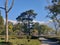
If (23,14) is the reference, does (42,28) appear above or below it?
below

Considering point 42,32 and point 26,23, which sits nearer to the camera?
point 26,23

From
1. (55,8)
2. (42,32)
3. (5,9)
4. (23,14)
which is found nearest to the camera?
(5,9)

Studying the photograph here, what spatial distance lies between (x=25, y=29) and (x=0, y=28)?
29048mm

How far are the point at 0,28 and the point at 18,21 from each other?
3782 cm

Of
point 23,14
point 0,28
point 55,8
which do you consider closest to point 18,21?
point 23,14

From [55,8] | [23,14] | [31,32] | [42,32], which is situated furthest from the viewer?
[42,32]

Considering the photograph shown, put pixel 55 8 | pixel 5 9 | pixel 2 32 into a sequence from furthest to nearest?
1. pixel 2 32
2. pixel 55 8
3. pixel 5 9

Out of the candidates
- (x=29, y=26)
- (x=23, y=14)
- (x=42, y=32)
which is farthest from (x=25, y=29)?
(x=42, y=32)

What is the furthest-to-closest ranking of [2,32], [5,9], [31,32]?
[31,32]
[2,32]
[5,9]

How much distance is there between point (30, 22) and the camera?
90188 mm

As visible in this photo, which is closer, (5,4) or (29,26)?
(5,4)

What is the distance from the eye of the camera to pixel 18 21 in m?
96.1

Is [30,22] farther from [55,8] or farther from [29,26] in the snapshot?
[55,8]

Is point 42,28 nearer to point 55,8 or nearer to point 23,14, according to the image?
point 23,14
